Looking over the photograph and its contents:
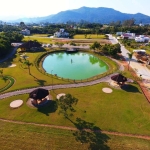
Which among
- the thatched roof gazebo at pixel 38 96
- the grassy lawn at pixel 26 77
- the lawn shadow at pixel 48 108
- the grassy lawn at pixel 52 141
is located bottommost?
the grassy lawn at pixel 52 141

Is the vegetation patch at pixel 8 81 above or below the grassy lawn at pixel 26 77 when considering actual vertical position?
below

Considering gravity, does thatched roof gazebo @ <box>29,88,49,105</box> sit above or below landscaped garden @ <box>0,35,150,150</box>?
above

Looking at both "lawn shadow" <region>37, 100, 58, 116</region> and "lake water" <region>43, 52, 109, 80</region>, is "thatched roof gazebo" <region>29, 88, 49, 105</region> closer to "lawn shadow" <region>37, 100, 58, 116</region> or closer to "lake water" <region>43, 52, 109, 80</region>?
"lawn shadow" <region>37, 100, 58, 116</region>

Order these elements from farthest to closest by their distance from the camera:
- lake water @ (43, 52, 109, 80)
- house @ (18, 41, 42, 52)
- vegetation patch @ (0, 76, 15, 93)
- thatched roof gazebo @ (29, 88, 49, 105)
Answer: house @ (18, 41, 42, 52)
lake water @ (43, 52, 109, 80)
vegetation patch @ (0, 76, 15, 93)
thatched roof gazebo @ (29, 88, 49, 105)

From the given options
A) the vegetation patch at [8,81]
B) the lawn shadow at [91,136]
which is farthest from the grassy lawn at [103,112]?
the vegetation patch at [8,81]

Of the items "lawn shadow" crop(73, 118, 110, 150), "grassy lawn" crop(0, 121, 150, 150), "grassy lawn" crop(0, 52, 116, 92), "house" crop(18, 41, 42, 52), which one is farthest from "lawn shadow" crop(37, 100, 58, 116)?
"house" crop(18, 41, 42, 52)

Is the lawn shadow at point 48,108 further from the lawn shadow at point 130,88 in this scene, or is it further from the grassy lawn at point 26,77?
the lawn shadow at point 130,88

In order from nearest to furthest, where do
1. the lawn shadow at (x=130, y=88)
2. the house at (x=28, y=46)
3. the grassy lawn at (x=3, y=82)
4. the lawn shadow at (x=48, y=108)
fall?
the lawn shadow at (x=48, y=108) < the lawn shadow at (x=130, y=88) < the grassy lawn at (x=3, y=82) < the house at (x=28, y=46)

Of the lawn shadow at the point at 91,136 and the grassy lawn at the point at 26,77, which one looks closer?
the lawn shadow at the point at 91,136
